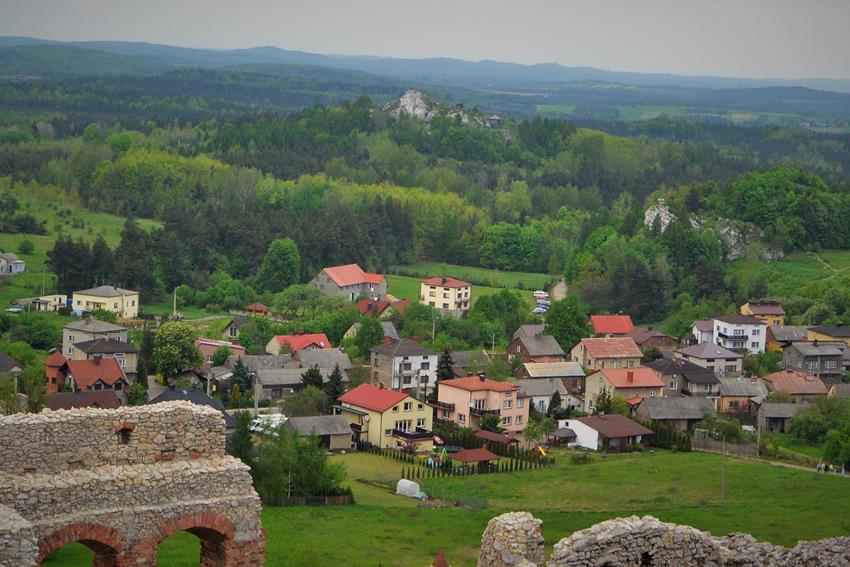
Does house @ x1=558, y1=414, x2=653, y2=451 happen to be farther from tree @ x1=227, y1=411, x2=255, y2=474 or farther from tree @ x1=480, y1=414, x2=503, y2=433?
tree @ x1=227, y1=411, x2=255, y2=474

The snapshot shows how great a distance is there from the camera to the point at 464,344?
59625 mm

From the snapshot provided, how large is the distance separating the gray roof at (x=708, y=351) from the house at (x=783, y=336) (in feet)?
9.83

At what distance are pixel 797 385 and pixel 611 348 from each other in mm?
7431

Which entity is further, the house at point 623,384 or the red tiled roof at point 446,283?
the red tiled roof at point 446,283

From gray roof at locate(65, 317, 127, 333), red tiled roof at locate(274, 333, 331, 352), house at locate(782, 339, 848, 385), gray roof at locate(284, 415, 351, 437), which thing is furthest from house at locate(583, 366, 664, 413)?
gray roof at locate(65, 317, 127, 333)

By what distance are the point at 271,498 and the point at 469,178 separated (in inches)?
3755

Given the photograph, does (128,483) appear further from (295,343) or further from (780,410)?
(295,343)

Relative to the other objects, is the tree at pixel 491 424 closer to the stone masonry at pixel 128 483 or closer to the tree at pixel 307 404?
the tree at pixel 307 404

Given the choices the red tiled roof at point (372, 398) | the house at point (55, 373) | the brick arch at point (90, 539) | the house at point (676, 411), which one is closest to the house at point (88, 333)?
the house at point (55, 373)

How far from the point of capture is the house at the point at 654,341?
61472mm

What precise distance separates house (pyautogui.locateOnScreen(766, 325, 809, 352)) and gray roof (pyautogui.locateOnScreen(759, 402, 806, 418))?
10928mm

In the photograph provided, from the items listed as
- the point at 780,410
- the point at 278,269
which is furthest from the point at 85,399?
the point at 278,269

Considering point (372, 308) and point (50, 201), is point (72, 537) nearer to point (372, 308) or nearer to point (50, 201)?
point (372, 308)

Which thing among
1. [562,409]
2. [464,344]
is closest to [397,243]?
[464,344]
